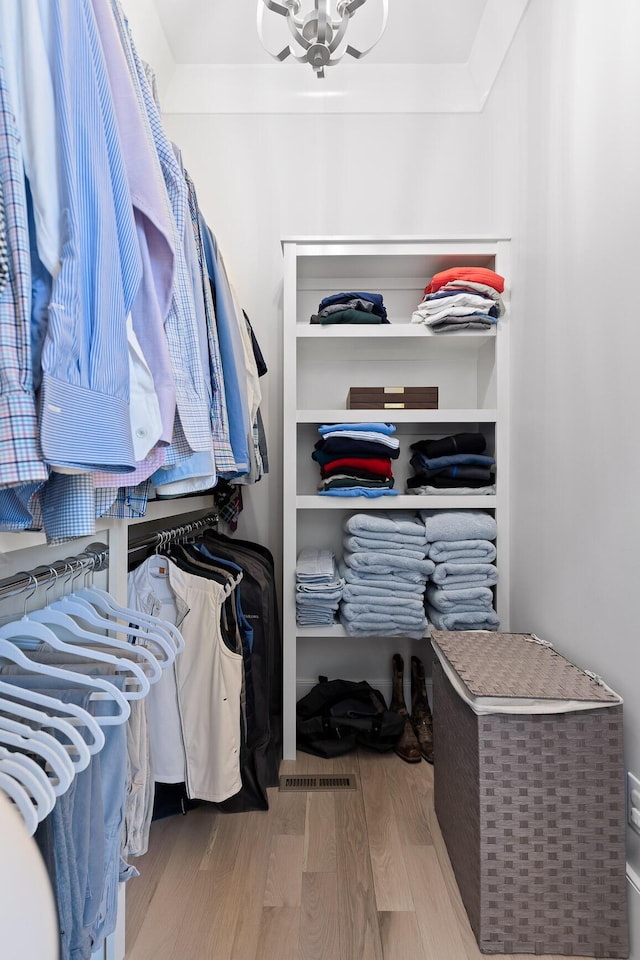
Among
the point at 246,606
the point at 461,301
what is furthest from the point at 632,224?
the point at 246,606

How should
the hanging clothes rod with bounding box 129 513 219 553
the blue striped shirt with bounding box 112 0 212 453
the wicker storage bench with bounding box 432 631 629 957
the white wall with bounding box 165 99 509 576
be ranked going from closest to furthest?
the blue striped shirt with bounding box 112 0 212 453
the wicker storage bench with bounding box 432 631 629 957
the hanging clothes rod with bounding box 129 513 219 553
the white wall with bounding box 165 99 509 576

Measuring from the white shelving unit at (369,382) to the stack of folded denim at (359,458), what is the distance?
4 cm

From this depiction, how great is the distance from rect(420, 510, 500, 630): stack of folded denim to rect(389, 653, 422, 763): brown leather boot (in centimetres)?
43

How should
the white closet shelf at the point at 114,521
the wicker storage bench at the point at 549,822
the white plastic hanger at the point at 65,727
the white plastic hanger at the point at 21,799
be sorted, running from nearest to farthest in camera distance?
the white plastic hanger at the point at 21,799 < the white plastic hanger at the point at 65,727 < the white closet shelf at the point at 114,521 < the wicker storage bench at the point at 549,822

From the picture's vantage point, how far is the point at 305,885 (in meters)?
1.42

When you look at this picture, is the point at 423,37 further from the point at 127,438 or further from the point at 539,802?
the point at 539,802

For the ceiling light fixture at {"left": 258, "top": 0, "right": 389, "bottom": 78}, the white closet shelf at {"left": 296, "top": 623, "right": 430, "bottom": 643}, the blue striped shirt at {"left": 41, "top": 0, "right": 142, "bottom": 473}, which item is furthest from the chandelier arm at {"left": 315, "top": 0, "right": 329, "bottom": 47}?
the white closet shelf at {"left": 296, "top": 623, "right": 430, "bottom": 643}

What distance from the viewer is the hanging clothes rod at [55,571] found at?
2.73 feet

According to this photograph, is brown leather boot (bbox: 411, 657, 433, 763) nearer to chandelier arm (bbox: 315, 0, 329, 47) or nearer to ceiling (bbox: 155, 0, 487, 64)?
chandelier arm (bbox: 315, 0, 329, 47)

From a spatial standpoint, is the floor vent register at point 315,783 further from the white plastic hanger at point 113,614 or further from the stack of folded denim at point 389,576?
the white plastic hanger at point 113,614

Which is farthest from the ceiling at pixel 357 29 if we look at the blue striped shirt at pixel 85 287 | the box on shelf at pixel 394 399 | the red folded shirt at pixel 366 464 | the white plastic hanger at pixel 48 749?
the white plastic hanger at pixel 48 749

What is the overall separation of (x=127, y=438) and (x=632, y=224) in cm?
119

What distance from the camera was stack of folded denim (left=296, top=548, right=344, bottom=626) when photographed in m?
2.03

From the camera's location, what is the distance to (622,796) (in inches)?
47.2
